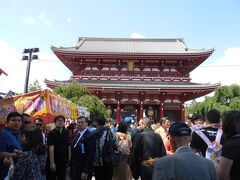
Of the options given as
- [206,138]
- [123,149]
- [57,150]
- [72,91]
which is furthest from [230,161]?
[72,91]

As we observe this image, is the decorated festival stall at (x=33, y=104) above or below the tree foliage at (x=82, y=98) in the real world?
below

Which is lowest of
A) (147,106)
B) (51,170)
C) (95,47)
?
(51,170)

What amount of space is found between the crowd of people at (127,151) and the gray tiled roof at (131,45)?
21693mm

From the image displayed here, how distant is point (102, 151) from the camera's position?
6434mm

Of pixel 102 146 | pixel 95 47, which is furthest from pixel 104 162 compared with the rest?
pixel 95 47

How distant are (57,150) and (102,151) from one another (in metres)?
0.94

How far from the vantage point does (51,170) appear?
6.37 meters

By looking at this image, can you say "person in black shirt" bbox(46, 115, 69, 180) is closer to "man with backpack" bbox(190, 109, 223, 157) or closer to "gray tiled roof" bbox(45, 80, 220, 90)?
"man with backpack" bbox(190, 109, 223, 157)

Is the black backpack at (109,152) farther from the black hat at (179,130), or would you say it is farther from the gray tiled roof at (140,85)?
the gray tiled roof at (140,85)

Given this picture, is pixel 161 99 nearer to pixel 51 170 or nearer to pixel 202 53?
pixel 202 53

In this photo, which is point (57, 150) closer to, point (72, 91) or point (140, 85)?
point (72, 91)

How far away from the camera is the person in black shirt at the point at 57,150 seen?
6.47 metres

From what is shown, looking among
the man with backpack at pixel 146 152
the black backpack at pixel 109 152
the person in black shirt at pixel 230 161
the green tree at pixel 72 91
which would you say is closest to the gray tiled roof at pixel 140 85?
the green tree at pixel 72 91

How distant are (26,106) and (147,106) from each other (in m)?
21.9
